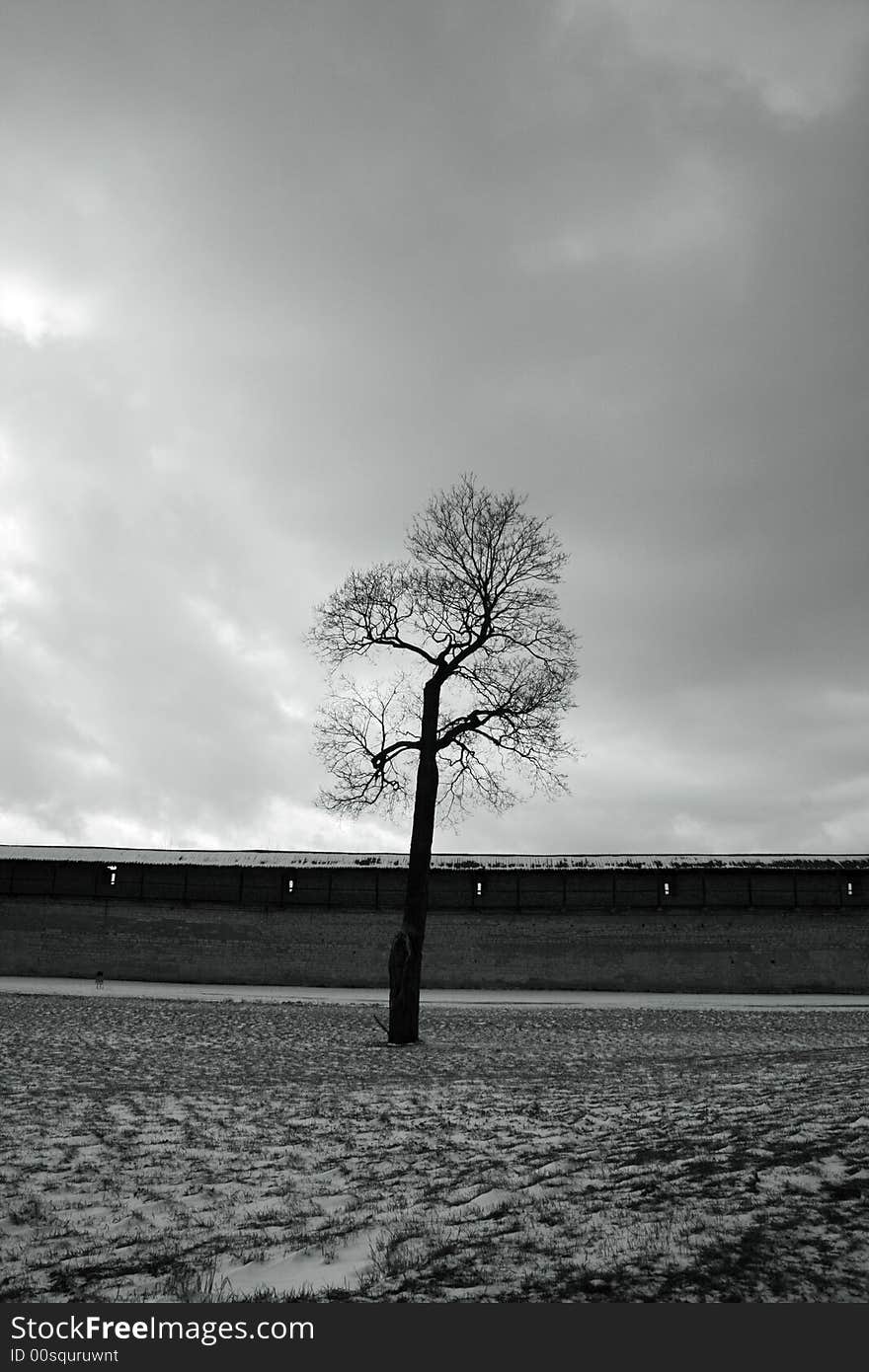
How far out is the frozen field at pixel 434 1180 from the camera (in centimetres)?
240

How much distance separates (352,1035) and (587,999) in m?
13.1

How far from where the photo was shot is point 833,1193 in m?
3.01

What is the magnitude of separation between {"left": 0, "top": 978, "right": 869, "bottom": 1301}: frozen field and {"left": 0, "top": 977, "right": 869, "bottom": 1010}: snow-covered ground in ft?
45.5

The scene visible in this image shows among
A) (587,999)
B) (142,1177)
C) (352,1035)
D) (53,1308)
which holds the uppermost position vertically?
(53,1308)

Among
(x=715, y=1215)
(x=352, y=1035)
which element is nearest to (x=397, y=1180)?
(x=715, y=1215)

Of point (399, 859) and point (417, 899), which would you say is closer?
point (417, 899)

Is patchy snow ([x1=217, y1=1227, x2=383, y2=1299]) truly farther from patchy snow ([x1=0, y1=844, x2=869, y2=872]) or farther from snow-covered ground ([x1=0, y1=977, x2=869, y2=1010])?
patchy snow ([x1=0, y1=844, x2=869, y2=872])

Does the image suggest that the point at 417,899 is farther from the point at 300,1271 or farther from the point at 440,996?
the point at 440,996

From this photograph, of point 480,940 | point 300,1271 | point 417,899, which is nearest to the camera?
point 300,1271

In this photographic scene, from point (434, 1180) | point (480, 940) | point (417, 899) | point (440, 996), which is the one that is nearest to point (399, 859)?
point (480, 940)

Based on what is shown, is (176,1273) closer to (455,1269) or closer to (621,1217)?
(455,1269)

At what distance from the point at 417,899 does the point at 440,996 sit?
13787 millimetres

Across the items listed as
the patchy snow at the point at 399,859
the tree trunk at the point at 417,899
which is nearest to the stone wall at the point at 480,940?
the patchy snow at the point at 399,859

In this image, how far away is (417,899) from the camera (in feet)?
37.5
